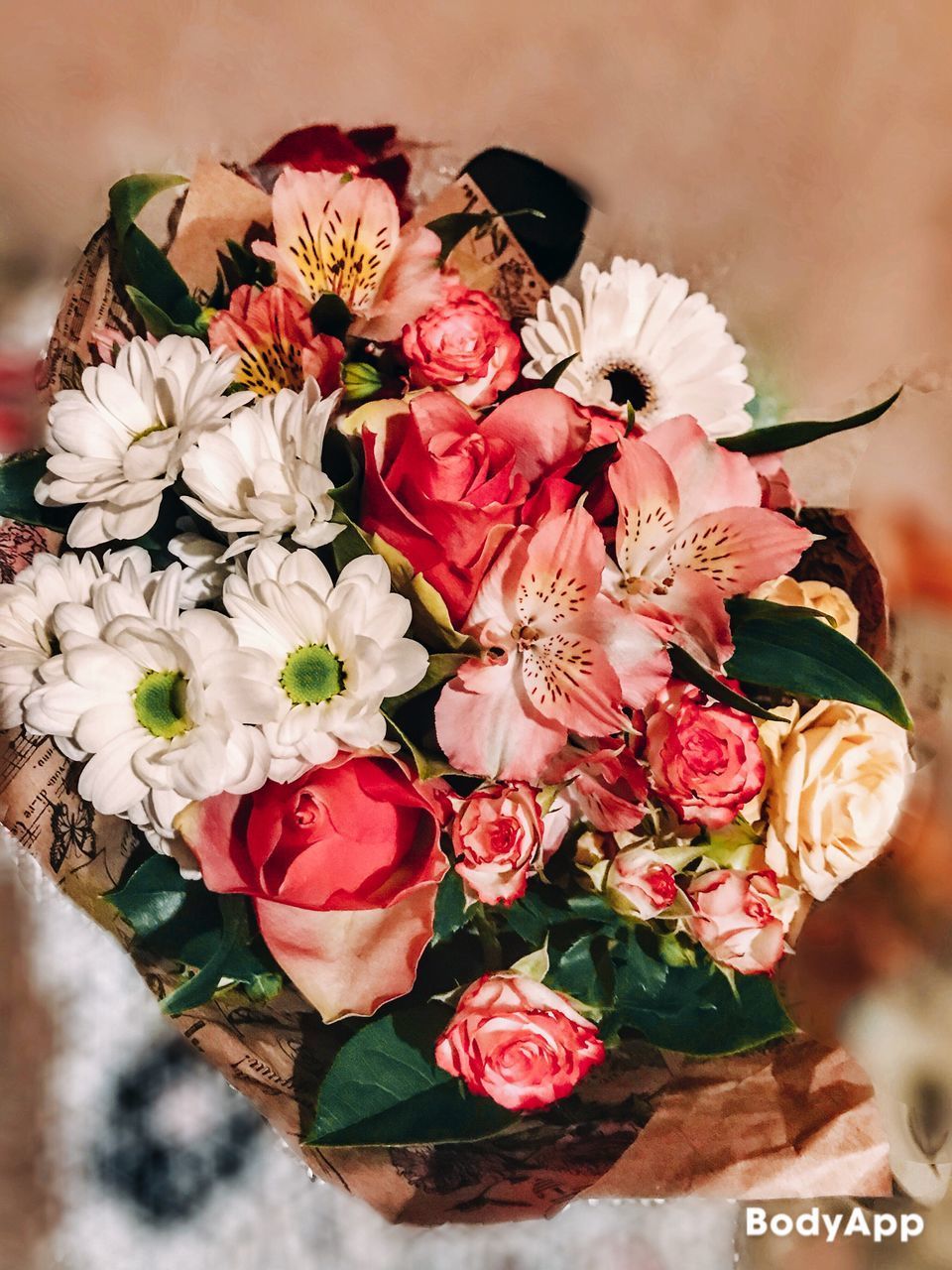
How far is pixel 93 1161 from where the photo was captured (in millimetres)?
527

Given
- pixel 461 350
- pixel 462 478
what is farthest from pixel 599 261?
pixel 462 478

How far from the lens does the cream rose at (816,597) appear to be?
503mm

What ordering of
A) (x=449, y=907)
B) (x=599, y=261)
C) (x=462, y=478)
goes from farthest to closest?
(x=599, y=261) → (x=449, y=907) → (x=462, y=478)

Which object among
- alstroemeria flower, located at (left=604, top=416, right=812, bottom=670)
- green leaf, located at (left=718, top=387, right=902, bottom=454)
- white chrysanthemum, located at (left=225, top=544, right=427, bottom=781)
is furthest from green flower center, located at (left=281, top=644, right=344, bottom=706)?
green leaf, located at (left=718, top=387, right=902, bottom=454)

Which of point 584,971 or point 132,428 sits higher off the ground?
point 132,428

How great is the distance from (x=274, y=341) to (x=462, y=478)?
17 cm

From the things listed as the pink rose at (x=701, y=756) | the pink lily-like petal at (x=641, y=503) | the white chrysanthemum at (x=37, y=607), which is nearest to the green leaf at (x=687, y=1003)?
the pink rose at (x=701, y=756)

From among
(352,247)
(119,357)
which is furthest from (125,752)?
(352,247)

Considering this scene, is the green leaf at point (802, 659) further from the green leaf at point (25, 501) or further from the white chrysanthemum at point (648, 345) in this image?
the green leaf at point (25, 501)

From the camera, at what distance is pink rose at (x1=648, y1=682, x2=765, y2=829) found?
40 centimetres

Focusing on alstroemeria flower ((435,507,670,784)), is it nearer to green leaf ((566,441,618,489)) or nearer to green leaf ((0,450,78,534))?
green leaf ((566,441,618,489))

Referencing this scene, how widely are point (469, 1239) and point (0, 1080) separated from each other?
0.29 metres

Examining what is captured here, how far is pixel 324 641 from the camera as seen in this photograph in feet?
1.27

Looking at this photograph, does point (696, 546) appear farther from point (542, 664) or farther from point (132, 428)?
point (132, 428)
